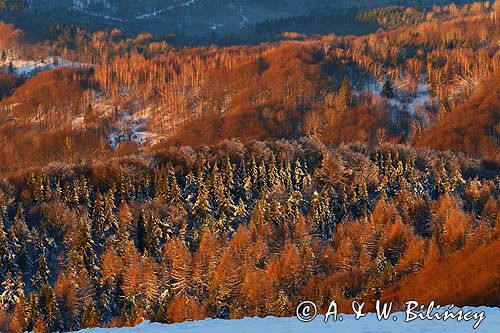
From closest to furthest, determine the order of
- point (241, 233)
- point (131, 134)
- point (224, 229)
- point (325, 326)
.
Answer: point (325, 326)
point (241, 233)
point (224, 229)
point (131, 134)

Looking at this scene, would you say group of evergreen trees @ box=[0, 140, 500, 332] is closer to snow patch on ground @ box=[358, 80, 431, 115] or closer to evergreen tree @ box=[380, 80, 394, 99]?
snow patch on ground @ box=[358, 80, 431, 115]

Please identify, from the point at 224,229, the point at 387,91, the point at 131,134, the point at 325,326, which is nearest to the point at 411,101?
the point at 387,91

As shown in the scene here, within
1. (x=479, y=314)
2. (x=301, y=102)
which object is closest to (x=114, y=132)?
(x=301, y=102)

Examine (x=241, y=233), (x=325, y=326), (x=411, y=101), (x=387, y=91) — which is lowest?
(x=241, y=233)

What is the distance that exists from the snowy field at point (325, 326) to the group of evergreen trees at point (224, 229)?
78.6 feet

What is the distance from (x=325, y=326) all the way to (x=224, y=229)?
59.0 metres

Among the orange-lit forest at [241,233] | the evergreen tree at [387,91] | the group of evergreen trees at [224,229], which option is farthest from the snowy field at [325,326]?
the evergreen tree at [387,91]

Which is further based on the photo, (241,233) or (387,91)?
(387,91)

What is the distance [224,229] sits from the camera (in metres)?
87.5

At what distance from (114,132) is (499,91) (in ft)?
383

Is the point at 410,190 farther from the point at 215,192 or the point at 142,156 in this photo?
the point at 142,156

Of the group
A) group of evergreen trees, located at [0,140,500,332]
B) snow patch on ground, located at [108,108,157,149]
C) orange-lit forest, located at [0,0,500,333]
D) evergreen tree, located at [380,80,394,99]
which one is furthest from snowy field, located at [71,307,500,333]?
evergreen tree, located at [380,80,394,99]

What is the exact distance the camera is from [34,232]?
271 feet

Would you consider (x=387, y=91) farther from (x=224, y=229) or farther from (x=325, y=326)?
(x=325, y=326)
